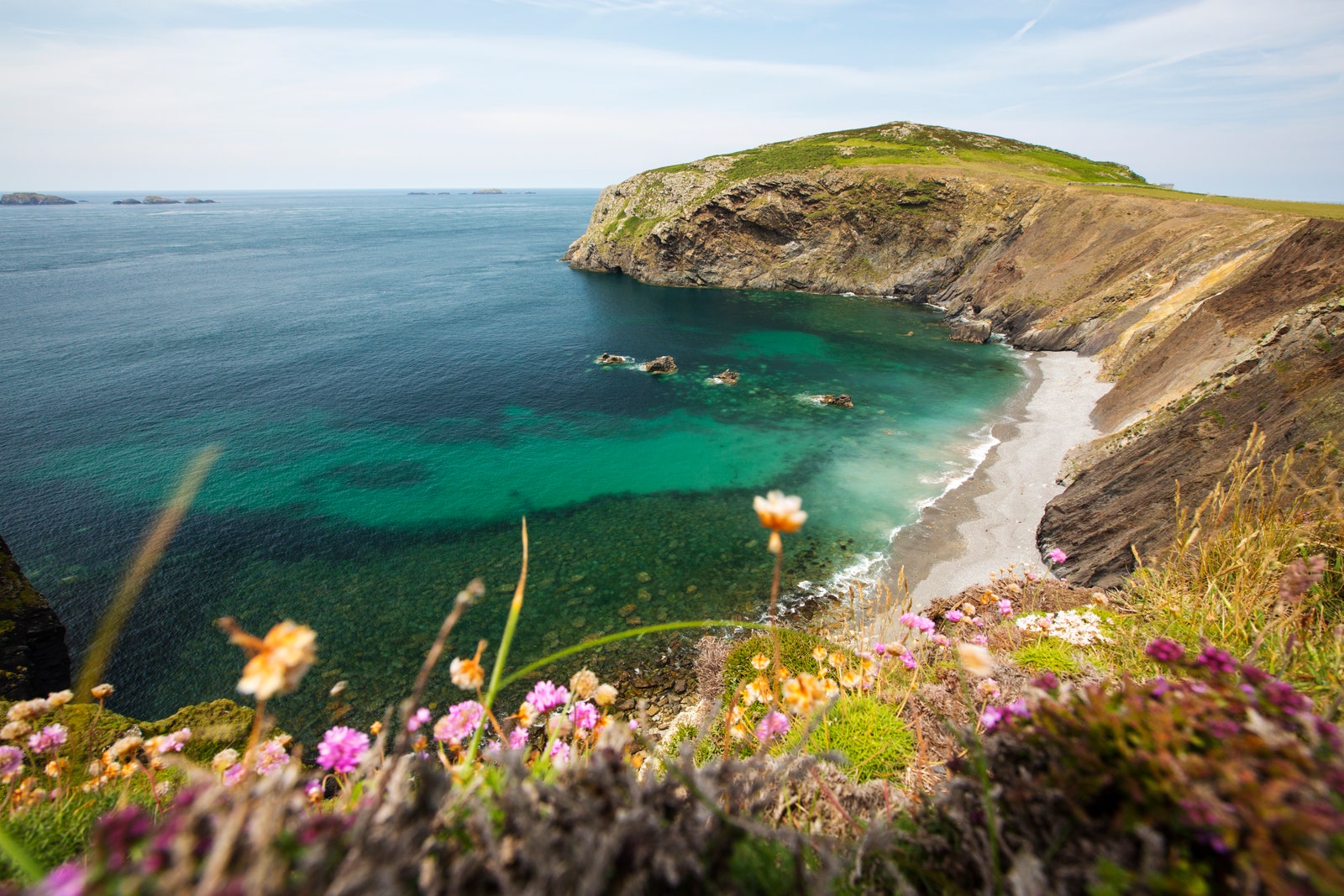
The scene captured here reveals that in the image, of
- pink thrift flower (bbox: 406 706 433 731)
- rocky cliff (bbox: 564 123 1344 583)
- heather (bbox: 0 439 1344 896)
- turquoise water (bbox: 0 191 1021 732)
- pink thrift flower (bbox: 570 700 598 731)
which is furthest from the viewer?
turquoise water (bbox: 0 191 1021 732)

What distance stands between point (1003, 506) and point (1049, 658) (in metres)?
19.9

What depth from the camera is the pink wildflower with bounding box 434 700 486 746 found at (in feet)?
12.2

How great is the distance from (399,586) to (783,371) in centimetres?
3269

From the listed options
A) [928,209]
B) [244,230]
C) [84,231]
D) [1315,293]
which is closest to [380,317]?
[928,209]

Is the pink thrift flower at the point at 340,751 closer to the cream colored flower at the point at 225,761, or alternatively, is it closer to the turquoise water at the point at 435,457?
the cream colored flower at the point at 225,761

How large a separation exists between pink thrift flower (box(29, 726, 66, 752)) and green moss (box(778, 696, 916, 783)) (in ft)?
19.8

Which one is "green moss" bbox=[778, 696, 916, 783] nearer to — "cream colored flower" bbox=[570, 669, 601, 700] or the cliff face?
"cream colored flower" bbox=[570, 669, 601, 700]

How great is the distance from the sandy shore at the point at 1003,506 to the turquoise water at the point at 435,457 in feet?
4.84

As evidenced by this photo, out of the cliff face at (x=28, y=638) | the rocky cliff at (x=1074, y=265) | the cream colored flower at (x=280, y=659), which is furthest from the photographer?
the rocky cliff at (x=1074, y=265)

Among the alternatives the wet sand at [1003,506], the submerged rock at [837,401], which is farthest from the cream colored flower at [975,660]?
the submerged rock at [837,401]

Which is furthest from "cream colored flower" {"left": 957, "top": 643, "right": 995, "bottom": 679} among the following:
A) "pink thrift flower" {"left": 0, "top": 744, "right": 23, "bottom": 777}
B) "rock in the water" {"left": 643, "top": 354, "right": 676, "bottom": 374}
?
"rock in the water" {"left": 643, "top": 354, "right": 676, "bottom": 374}

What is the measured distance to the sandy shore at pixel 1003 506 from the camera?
20.6 meters

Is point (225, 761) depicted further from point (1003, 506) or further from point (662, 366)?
point (662, 366)

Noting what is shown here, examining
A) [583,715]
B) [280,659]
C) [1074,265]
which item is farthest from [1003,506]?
[1074,265]
